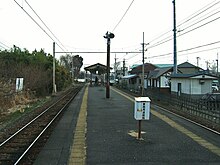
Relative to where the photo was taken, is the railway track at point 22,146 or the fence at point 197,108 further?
the fence at point 197,108

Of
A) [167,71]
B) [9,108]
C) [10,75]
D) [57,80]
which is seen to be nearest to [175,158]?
[9,108]

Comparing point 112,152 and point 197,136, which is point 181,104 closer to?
point 197,136

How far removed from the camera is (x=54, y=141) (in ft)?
32.3

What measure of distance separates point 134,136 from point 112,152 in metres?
2.45

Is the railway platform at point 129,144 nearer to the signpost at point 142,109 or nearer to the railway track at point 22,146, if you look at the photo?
the railway track at point 22,146

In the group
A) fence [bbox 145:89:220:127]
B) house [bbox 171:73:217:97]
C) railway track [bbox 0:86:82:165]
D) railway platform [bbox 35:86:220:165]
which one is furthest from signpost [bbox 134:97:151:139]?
house [bbox 171:73:217:97]

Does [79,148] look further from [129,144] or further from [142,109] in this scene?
[142,109]

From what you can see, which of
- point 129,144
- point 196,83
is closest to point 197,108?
point 129,144

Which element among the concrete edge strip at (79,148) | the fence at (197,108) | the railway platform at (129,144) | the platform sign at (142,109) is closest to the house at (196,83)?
the fence at (197,108)

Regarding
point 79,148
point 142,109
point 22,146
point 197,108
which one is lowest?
point 22,146

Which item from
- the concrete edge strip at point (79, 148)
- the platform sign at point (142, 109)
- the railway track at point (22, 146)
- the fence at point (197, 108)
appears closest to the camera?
the concrete edge strip at point (79, 148)

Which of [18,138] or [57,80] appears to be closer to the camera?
[18,138]

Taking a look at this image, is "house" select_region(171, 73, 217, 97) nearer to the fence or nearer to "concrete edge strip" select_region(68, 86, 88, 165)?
the fence

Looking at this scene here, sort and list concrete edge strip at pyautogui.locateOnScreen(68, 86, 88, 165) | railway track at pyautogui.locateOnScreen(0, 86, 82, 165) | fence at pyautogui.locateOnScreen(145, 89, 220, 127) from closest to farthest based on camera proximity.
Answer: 1. concrete edge strip at pyautogui.locateOnScreen(68, 86, 88, 165)
2. railway track at pyautogui.locateOnScreen(0, 86, 82, 165)
3. fence at pyautogui.locateOnScreen(145, 89, 220, 127)
